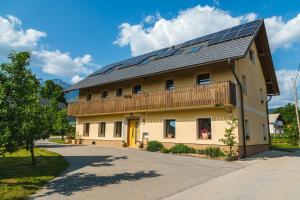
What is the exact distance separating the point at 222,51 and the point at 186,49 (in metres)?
5.21

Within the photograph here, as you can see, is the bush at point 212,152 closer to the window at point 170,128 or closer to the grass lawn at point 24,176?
the window at point 170,128

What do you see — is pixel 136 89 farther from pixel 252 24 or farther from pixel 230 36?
pixel 252 24

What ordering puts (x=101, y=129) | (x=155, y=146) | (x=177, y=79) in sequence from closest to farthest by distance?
(x=155, y=146) < (x=177, y=79) < (x=101, y=129)

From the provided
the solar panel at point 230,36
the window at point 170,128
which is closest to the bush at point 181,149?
the window at point 170,128

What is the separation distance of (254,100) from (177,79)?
21.0 feet

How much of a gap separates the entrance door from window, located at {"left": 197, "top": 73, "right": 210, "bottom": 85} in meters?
6.27

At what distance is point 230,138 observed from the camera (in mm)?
14922

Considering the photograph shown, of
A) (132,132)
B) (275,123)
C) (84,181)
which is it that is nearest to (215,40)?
(132,132)

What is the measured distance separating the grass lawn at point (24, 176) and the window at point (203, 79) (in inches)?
411

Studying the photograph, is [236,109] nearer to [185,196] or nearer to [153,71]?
[153,71]

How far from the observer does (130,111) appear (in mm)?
20438

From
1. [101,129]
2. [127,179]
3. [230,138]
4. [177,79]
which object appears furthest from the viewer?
[101,129]

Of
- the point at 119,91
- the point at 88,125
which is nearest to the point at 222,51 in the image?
the point at 119,91

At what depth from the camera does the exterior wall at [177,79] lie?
17.0 m
